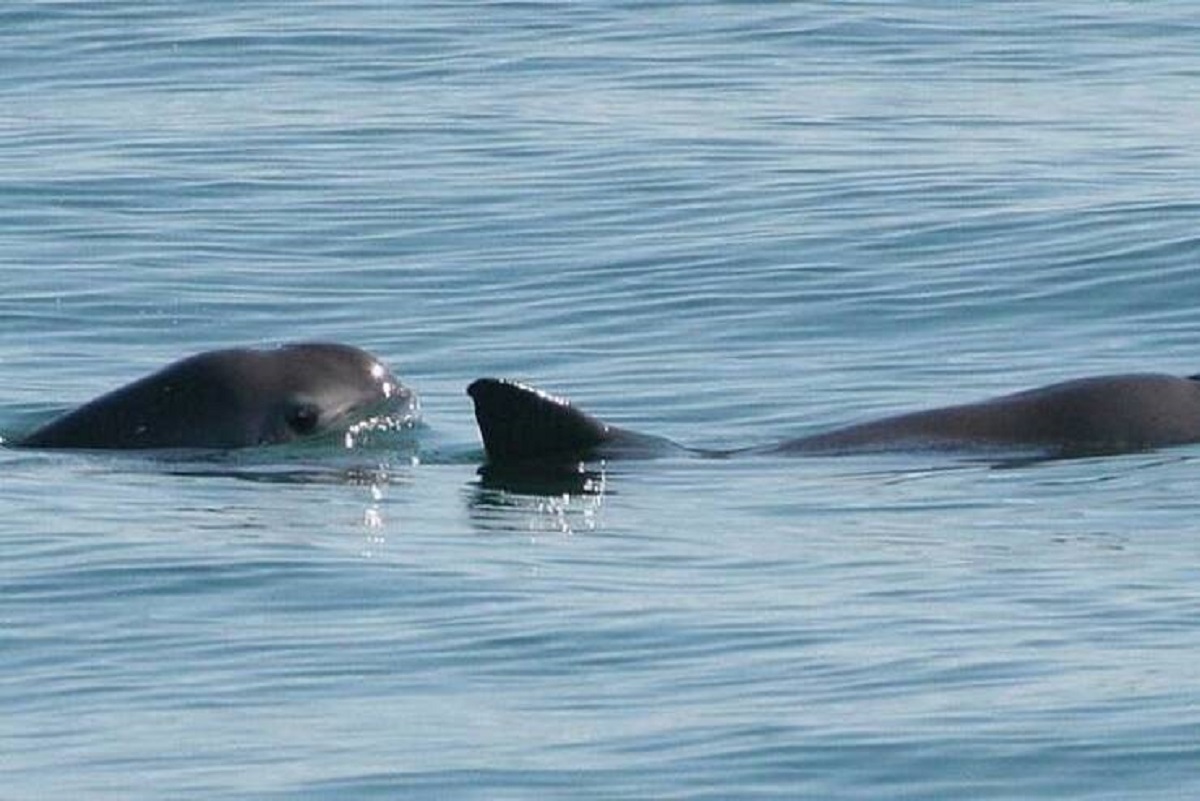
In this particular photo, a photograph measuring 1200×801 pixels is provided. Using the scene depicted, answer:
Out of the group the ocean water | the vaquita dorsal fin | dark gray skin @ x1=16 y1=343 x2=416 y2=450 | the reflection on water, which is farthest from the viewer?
dark gray skin @ x1=16 y1=343 x2=416 y2=450

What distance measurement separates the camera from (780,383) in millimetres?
19359

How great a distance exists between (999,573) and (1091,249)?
8894 millimetres

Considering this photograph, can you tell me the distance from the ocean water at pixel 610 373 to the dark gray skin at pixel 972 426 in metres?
0.25

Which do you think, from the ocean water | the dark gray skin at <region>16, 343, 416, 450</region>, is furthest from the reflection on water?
the dark gray skin at <region>16, 343, 416, 450</region>

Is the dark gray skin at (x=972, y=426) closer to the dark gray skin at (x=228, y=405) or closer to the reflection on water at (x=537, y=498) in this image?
the reflection on water at (x=537, y=498)

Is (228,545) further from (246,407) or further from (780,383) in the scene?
(780,383)

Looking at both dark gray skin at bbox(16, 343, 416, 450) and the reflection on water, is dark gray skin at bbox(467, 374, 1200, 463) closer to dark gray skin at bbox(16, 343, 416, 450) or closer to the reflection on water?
the reflection on water

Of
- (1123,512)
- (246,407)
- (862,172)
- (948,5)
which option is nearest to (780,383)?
(246,407)

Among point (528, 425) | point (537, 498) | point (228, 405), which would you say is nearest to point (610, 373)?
point (228, 405)

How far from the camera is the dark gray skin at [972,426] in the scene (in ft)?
54.5

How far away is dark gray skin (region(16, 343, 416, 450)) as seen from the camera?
17.3m

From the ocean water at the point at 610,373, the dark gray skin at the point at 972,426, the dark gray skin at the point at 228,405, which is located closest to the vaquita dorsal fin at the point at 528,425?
the dark gray skin at the point at 972,426

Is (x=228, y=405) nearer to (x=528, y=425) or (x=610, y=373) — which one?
(x=528, y=425)

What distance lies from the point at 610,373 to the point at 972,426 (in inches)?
128
